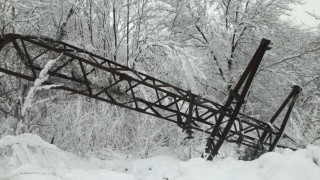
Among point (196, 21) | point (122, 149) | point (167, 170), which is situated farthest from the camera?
point (196, 21)

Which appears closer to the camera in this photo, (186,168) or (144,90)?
(186,168)

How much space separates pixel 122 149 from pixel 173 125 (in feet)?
7.71

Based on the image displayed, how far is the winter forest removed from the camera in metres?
3.99

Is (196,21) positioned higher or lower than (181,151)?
higher

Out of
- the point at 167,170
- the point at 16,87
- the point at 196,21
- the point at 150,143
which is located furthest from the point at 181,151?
the point at 196,21

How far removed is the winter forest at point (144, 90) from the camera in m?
3.99

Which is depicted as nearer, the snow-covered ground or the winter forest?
the snow-covered ground

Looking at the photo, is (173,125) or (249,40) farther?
(249,40)

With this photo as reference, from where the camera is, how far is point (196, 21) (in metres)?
15.4

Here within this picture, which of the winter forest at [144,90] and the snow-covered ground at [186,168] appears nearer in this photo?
the snow-covered ground at [186,168]

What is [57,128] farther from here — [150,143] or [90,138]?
[150,143]

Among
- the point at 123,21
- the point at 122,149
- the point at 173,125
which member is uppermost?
the point at 123,21

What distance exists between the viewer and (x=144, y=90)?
10539mm

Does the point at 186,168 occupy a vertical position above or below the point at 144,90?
below
